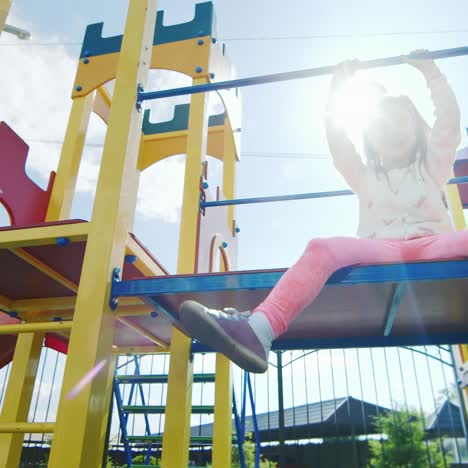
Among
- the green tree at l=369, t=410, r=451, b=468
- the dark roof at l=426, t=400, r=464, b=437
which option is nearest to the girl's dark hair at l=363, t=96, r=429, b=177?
the dark roof at l=426, t=400, r=464, b=437

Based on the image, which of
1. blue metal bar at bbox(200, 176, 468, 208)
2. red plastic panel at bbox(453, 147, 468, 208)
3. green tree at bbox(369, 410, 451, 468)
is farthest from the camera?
green tree at bbox(369, 410, 451, 468)

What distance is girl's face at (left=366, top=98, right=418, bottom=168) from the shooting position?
6.69ft

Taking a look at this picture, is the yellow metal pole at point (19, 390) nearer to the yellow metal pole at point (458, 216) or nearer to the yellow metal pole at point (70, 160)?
the yellow metal pole at point (70, 160)

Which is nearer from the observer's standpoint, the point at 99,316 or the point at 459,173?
the point at 99,316

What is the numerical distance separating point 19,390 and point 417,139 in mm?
2746

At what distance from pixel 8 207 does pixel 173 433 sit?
6.12 ft

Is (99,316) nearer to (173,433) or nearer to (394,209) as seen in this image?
(173,433)

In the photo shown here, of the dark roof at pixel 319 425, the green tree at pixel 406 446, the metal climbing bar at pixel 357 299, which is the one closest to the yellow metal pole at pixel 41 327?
the metal climbing bar at pixel 357 299

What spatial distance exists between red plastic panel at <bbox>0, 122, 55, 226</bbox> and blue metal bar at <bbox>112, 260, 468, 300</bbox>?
5.41 feet

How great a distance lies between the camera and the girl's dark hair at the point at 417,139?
2029 mm

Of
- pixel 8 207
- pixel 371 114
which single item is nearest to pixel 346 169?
pixel 371 114

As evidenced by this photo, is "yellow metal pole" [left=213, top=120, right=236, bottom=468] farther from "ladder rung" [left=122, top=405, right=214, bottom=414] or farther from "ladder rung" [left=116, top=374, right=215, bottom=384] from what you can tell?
"ladder rung" [left=122, top=405, right=214, bottom=414]

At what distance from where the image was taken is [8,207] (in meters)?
3.06

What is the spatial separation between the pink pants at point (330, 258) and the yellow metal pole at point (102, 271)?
67cm
